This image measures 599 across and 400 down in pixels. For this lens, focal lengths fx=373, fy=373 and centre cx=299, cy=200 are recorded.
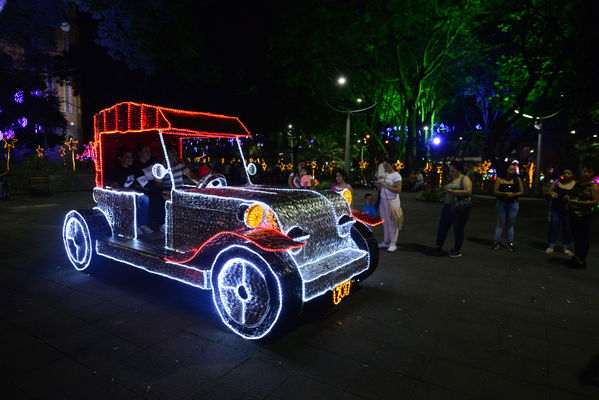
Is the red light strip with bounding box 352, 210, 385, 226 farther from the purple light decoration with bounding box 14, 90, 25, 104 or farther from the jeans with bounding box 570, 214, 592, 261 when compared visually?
the purple light decoration with bounding box 14, 90, 25, 104

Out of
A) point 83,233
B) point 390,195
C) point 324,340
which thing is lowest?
point 324,340

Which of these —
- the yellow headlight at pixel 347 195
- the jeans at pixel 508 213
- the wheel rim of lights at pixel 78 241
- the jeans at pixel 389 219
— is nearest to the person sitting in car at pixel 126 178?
the wheel rim of lights at pixel 78 241

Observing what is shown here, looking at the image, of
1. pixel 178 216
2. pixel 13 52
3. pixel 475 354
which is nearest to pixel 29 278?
pixel 178 216

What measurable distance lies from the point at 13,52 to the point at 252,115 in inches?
549

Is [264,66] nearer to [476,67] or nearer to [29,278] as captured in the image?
[476,67]

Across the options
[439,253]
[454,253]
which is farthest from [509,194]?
[439,253]

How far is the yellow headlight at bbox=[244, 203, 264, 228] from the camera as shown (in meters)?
3.66

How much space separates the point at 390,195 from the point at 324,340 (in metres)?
3.86

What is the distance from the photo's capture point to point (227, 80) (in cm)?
2028

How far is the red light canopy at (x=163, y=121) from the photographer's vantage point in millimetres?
4453

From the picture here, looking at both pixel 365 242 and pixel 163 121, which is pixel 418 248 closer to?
pixel 365 242

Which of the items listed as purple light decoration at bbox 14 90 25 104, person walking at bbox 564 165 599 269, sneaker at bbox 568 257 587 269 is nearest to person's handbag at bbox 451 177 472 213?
person walking at bbox 564 165 599 269

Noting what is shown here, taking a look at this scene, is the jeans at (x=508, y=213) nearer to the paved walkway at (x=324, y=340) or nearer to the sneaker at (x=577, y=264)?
the sneaker at (x=577, y=264)

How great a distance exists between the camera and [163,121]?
4383mm
